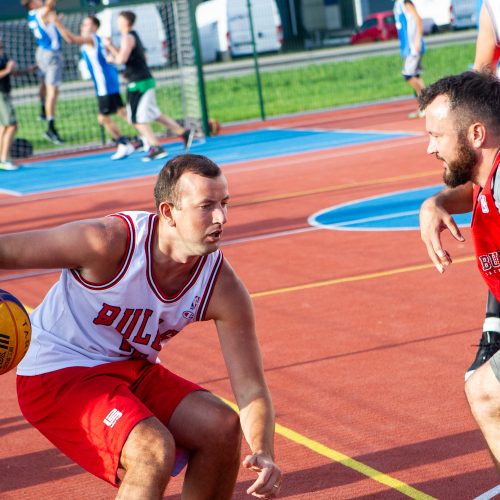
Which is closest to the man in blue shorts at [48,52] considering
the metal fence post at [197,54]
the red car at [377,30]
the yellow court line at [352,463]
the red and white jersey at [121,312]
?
the metal fence post at [197,54]

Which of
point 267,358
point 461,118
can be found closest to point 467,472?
point 461,118

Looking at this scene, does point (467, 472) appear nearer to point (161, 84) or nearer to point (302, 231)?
point (302, 231)

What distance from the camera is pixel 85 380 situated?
3.95 m

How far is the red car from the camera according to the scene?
40.4 meters

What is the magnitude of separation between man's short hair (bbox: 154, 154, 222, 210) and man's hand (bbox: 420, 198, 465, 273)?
0.80m

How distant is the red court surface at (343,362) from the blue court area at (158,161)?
188 inches

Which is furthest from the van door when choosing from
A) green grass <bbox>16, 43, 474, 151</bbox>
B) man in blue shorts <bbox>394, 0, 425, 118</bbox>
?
man in blue shorts <bbox>394, 0, 425, 118</bbox>

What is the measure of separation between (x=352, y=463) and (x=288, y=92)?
76.4ft

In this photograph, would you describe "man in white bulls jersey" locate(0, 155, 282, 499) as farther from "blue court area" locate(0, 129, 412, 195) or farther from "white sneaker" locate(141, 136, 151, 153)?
"white sneaker" locate(141, 136, 151, 153)

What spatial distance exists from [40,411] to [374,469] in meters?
1.53

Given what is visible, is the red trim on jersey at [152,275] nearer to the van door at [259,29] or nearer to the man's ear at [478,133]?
the man's ear at [478,133]

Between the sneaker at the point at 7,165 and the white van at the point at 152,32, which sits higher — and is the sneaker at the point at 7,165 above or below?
below

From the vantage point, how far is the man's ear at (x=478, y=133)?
3.72 m

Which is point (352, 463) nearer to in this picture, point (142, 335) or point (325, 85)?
point (142, 335)
